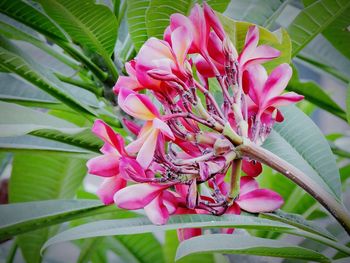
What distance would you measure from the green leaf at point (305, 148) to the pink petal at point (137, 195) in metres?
0.20

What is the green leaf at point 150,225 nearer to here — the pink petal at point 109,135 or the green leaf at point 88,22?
the pink petal at point 109,135

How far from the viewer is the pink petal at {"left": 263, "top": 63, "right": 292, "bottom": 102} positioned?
1.81 ft

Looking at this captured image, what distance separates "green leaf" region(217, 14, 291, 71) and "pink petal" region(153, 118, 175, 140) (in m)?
0.15

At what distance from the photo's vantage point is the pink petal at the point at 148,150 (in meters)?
0.49

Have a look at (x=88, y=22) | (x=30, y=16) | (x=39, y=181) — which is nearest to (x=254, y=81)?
(x=88, y=22)

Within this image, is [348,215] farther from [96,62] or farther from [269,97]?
[96,62]

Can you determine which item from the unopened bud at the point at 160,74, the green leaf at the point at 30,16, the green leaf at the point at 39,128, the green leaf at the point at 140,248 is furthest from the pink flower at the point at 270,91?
the green leaf at the point at 140,248

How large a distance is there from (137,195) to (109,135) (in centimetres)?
7

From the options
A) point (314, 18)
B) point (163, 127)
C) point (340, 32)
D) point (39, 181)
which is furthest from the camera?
point (39, 181)

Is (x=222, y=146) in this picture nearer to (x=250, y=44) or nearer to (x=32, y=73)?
(x=250, y=44)

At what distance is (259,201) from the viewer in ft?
1.90

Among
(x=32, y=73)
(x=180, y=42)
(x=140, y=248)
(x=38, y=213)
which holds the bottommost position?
(x=140, y=248)

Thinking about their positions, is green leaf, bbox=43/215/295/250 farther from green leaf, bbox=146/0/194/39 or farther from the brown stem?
green leaf, bbox=146/0/194/39

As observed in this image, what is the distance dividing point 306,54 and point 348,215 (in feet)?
1.76
